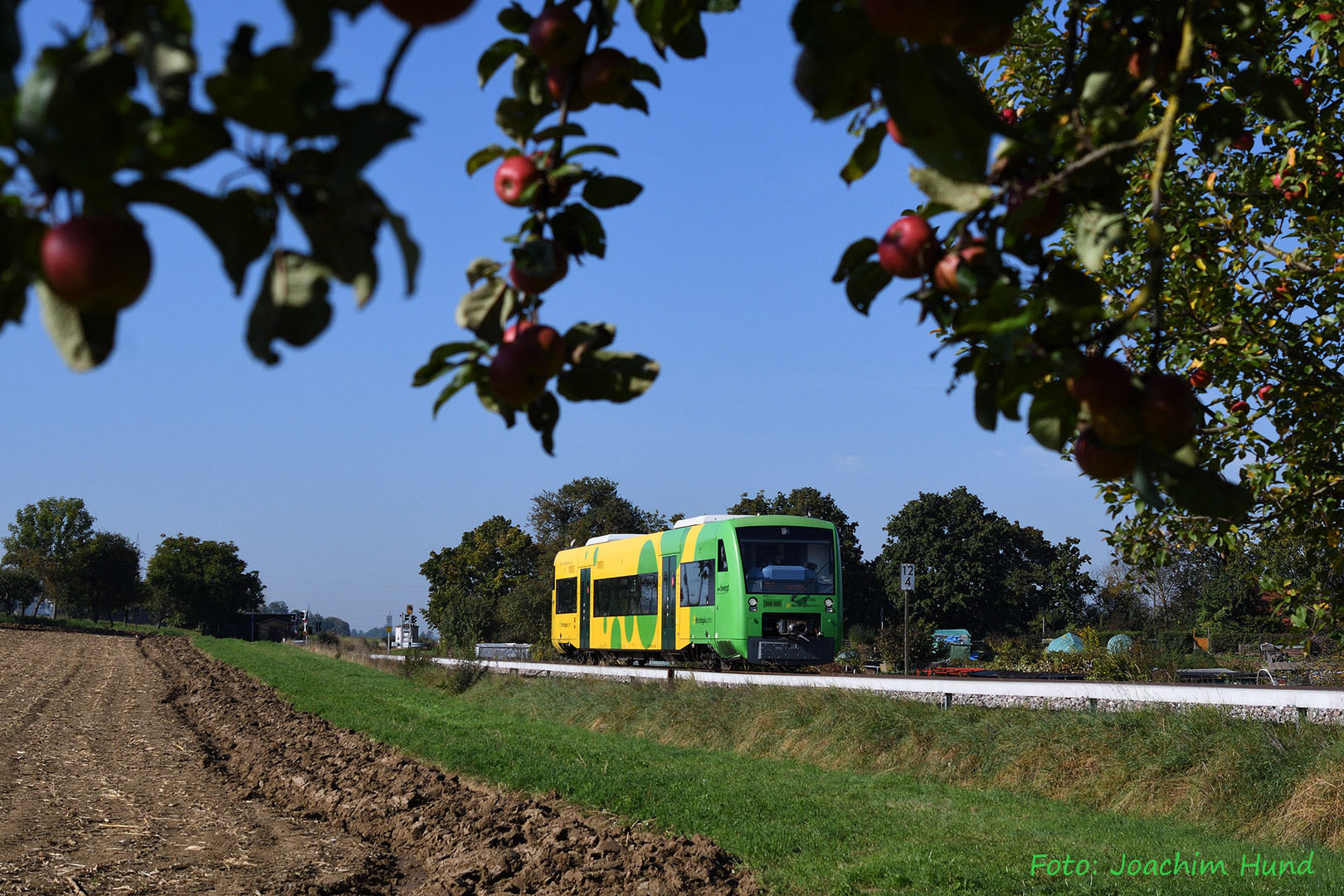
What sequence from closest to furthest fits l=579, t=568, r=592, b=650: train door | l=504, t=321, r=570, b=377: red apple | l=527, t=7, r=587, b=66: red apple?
l=504, t=321, r=570, b=377: red apple
l=527, t=7, r=587, b=66: red apple
l=579, t=568, r=592, b=650: train door

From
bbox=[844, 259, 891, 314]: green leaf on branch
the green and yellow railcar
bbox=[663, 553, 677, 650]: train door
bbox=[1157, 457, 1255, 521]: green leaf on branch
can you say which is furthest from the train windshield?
bbox=[1157, 457, 1255, 521]: green leaf on branch

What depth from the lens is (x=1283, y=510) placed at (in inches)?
225

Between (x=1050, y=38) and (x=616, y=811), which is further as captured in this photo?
(x=616, y=811)

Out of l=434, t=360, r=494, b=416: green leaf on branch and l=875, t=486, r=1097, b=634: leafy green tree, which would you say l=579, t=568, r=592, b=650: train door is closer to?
l=434, t=360, r=494, b=416: green leaf on branch

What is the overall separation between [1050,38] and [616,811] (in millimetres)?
7745

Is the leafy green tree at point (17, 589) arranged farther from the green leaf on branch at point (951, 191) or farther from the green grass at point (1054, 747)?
the green leaf on branch at point (951, 191)

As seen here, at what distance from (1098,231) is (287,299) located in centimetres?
114

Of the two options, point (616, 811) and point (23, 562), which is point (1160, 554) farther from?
point (23, 562)

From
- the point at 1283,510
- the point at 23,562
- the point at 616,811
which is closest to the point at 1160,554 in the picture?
the point at 1283,510

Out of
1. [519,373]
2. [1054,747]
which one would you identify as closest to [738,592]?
[1054,747]

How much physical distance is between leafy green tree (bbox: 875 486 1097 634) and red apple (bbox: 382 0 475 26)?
213 ft

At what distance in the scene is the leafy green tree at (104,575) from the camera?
85125 millimetres

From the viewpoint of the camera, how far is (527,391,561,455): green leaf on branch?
5.22 feet

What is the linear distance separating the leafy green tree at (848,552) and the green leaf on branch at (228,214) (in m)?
60.1
